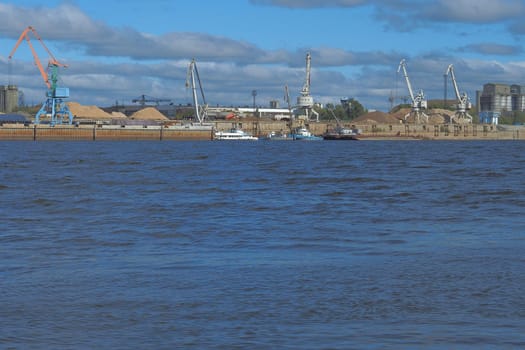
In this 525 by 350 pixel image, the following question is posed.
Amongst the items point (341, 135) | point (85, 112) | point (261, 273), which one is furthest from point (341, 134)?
point (261, 273)

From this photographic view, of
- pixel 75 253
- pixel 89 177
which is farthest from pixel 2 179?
pixel 75 253

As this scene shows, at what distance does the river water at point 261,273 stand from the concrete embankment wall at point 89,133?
325 feet

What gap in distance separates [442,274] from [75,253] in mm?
5967

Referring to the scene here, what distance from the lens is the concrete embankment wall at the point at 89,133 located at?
11975 cm

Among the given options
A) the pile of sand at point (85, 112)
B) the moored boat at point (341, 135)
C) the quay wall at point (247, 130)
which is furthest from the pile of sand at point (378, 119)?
the pile of sand at point (85, 112)

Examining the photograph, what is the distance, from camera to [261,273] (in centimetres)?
1155

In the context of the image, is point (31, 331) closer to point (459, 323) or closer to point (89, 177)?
point (459, 323)

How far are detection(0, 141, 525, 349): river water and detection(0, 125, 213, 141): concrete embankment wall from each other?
99117 mm

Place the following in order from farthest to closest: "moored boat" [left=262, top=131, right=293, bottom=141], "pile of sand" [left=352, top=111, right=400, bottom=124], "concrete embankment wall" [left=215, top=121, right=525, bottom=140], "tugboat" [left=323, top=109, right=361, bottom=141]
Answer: "pile of sand" [left=352, top=111, right=400, bottom=124] < "concrete embankment wall" [left=215, top=121, right=525, bottom=140] < "tugboat" [left=323, top=109, right=361, bottom=141] < "moored boat" [left=262, top=131, right=293, bottom=141]

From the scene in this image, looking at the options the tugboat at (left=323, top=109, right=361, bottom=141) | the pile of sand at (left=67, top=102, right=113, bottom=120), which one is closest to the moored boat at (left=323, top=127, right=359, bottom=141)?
the tugboat at (left=323, top=109, right=361, bottom=141)

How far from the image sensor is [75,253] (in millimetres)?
13711

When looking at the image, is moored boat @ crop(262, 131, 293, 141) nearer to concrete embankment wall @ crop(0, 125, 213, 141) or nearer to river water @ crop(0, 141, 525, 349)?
concrete embankment wall @ crop(0, 125, 213, 141)

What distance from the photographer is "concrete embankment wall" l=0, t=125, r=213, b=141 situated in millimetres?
119750

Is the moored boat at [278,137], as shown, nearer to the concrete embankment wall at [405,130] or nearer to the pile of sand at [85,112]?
the concrete embankment wall at [405,130]
